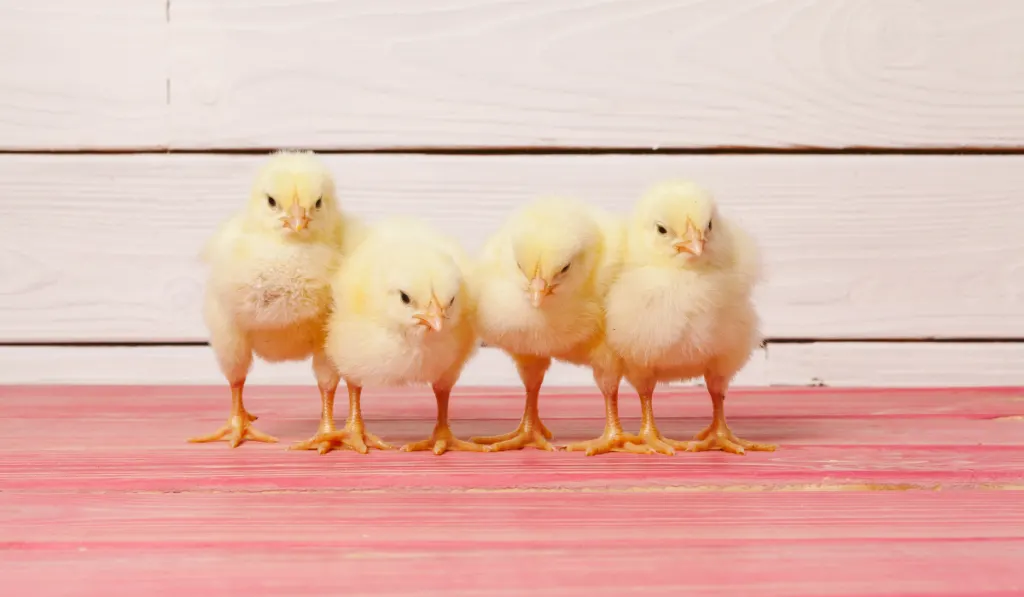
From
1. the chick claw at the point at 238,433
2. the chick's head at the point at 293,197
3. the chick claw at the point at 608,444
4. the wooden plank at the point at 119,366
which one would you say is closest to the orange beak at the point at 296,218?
the chick's head at the point at 293,197

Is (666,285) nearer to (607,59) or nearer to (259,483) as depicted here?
(259,483)

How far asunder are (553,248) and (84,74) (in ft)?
4.44

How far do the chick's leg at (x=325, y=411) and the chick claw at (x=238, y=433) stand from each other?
0.07m

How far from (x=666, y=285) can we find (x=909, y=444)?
40 centimetres

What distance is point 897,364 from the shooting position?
2.27 meters

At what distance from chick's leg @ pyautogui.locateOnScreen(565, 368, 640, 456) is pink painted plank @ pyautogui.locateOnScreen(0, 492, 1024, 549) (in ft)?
0.85

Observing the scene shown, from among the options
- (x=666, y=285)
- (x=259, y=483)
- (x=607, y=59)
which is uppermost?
(x=607, y=59)

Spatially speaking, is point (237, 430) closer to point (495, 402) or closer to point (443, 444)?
point (443, 444)

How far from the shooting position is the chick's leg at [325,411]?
4.64ft

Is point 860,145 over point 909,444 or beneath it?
over

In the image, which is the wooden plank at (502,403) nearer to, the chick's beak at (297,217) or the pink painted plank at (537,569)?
the chick's beak at (297,217)

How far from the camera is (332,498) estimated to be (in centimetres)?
111

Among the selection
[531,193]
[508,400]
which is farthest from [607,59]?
[508,400]

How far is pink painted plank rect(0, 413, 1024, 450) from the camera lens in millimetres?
1468
